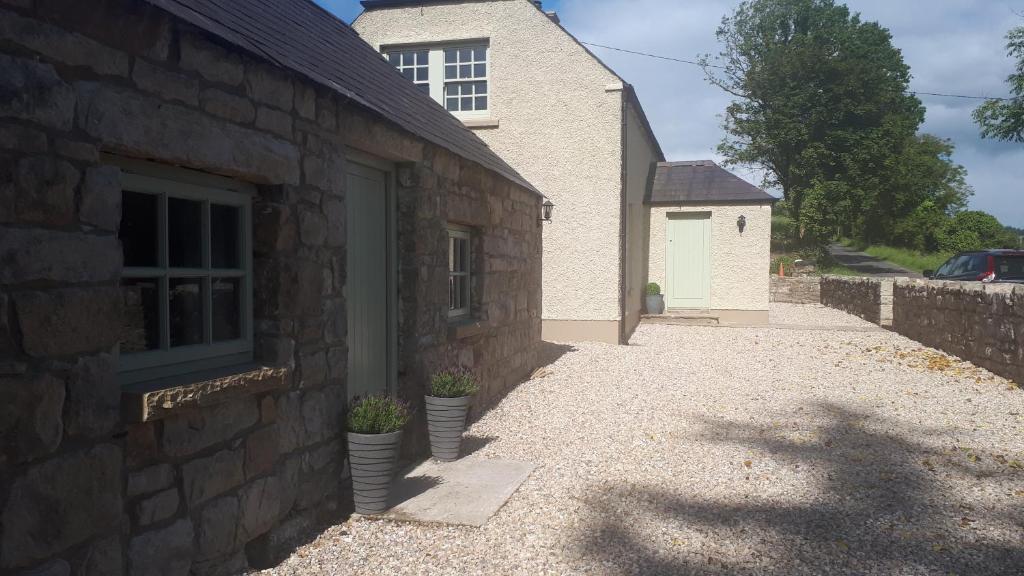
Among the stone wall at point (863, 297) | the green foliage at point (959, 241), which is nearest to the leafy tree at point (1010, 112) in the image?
the stone wall at point (863, 297)

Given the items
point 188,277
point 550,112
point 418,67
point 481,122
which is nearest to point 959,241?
point 550,112

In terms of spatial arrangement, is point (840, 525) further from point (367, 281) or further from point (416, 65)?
point (416, 65)

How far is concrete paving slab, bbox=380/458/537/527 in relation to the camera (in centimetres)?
407

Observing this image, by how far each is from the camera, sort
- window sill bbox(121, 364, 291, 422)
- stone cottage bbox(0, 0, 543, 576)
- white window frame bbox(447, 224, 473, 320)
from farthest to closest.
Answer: white window frame bbox(447, 224, 473, 320)
window sill bbox(121, 364, 291, 422)
stone cottage bbox(0, 0, 543, 576)

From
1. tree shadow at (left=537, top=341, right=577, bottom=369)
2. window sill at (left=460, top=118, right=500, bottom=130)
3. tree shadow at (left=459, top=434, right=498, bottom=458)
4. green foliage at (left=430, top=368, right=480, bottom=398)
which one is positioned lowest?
tree shadow at (left=459, top=434, right=498, bottom=458)

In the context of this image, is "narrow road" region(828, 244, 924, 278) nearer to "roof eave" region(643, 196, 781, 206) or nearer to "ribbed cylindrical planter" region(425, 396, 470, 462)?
"roof eave" region(643, 196, 781, 206)

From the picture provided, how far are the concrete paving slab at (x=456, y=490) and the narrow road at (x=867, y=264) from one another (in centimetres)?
2677

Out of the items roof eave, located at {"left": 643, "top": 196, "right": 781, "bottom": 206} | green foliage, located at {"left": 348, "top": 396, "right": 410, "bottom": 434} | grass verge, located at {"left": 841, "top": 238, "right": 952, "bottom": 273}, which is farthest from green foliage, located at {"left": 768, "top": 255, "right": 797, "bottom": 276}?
green foliage, located at {"left": 348, "top": 396, "right": 410, "bottom": 434}

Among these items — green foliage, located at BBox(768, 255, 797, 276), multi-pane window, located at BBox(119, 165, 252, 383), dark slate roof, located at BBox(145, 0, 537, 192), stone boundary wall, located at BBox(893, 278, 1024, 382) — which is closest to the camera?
multi-pane window, located at BBox(119, 165, 252, 383)

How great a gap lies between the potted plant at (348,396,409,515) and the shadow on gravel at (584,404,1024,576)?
121 centimetres

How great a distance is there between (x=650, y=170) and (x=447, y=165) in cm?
1191

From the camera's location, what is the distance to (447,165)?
19.1ft

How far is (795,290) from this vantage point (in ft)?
72.8

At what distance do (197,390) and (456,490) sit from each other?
84.6 inches
